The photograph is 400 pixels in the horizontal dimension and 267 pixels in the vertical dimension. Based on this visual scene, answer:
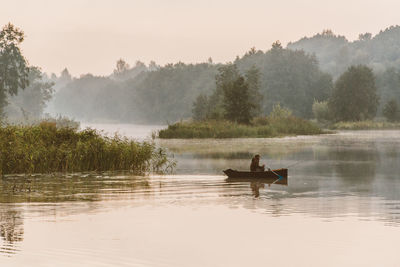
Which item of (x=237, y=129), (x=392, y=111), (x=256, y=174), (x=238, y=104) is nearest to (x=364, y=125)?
(x=392, y=111)

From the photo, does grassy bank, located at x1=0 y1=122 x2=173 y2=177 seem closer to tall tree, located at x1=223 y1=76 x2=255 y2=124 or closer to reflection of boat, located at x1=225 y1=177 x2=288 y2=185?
reflection of boat, located at x1=225 y1=177 x2=288 y2=185

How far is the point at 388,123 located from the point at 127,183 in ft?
364

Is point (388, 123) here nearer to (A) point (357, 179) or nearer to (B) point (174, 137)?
(B) point (174, 137)

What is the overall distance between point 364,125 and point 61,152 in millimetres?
106021

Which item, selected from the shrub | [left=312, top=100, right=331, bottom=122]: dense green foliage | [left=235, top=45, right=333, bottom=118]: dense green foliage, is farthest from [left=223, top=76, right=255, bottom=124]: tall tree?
[left=235, top=45, right=333, bottom=118]: dense green foliage

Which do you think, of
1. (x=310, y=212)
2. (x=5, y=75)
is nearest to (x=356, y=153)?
(x=310, y=212)

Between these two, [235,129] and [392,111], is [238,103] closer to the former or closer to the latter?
[235,129]

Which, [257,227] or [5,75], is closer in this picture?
[257,227]

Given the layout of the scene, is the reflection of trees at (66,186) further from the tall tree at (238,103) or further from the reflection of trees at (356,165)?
the tall tree at (238,103)

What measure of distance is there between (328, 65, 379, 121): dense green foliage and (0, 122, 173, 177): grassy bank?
106 meters

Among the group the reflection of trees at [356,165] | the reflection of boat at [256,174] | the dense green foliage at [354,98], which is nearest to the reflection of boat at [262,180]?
the reflection of boat at [256,174]

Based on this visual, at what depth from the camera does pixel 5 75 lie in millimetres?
104938

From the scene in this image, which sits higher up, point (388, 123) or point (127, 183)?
point (388, 123)

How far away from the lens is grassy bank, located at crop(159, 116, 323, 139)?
78.3m
